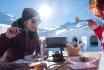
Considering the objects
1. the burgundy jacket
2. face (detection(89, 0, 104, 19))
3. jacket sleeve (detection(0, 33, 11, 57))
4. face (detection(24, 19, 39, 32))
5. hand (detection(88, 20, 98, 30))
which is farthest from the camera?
face (detection(24, 19, 39, 32))

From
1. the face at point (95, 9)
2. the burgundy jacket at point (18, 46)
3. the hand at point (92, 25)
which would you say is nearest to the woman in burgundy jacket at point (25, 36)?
the burgundy jacket at point (18, 46)

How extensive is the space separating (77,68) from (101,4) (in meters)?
0.31

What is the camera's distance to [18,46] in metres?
1.77

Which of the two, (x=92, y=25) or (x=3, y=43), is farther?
(x=3, y=43)

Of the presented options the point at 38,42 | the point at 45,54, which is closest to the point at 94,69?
the point at 45,54

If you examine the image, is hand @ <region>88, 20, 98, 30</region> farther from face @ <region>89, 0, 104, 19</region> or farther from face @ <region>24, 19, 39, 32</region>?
face @ <region>24, 19, 39, 32</region>

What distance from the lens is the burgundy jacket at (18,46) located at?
5.31 feet

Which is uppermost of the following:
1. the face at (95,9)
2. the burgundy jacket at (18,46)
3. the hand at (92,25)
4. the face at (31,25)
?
the face at (31,25)

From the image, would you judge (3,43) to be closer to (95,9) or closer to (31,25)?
(31,25)

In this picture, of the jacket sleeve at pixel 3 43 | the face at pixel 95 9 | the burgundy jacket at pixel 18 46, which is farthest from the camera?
the burgundy jacket at pixel 18 46

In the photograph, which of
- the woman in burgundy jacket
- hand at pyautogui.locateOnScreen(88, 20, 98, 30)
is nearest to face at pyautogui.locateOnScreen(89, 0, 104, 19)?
hand at pyautogui.locateOnScreen(88, 20, 98, 30)

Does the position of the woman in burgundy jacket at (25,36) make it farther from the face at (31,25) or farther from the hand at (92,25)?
the hand at (92,25)

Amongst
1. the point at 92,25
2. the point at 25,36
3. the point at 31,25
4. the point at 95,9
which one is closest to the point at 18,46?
the point at 25,36

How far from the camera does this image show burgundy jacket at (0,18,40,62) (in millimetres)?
1618
